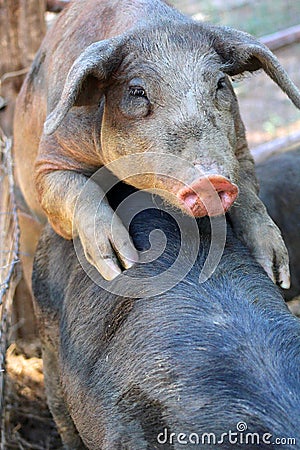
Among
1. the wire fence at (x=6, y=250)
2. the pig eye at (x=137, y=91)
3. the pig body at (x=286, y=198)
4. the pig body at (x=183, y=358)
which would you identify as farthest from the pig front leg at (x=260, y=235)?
the pig body at (x=286, y=198)

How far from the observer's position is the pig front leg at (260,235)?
2.53 m

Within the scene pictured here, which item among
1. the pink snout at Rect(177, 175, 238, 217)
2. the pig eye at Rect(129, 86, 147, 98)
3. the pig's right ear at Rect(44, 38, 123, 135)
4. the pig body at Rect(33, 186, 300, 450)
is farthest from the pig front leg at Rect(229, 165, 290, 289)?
the pig's right ear at Rect(44, 38, 123, 135)

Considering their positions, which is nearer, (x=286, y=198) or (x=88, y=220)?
(x=88, y=220)

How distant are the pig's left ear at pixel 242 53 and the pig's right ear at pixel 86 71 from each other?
32cm

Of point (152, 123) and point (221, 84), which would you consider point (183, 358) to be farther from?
point (221, 84)

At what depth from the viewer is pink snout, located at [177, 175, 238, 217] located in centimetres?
219

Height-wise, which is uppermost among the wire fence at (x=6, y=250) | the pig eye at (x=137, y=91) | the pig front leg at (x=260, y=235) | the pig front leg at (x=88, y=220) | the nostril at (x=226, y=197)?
the pig eye at (x=137, y=91)

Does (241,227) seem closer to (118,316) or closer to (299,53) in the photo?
(118,316)

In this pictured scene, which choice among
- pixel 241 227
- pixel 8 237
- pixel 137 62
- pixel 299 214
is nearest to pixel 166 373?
pixel 241 227

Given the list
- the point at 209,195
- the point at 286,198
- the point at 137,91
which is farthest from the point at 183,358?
the point at 286,198

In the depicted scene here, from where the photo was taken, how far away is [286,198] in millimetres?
4629

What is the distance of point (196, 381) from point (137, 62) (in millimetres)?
1048

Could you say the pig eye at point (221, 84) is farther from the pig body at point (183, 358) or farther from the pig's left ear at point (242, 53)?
the pig body at point (183, 358)

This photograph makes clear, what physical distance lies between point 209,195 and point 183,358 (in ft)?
1.53
